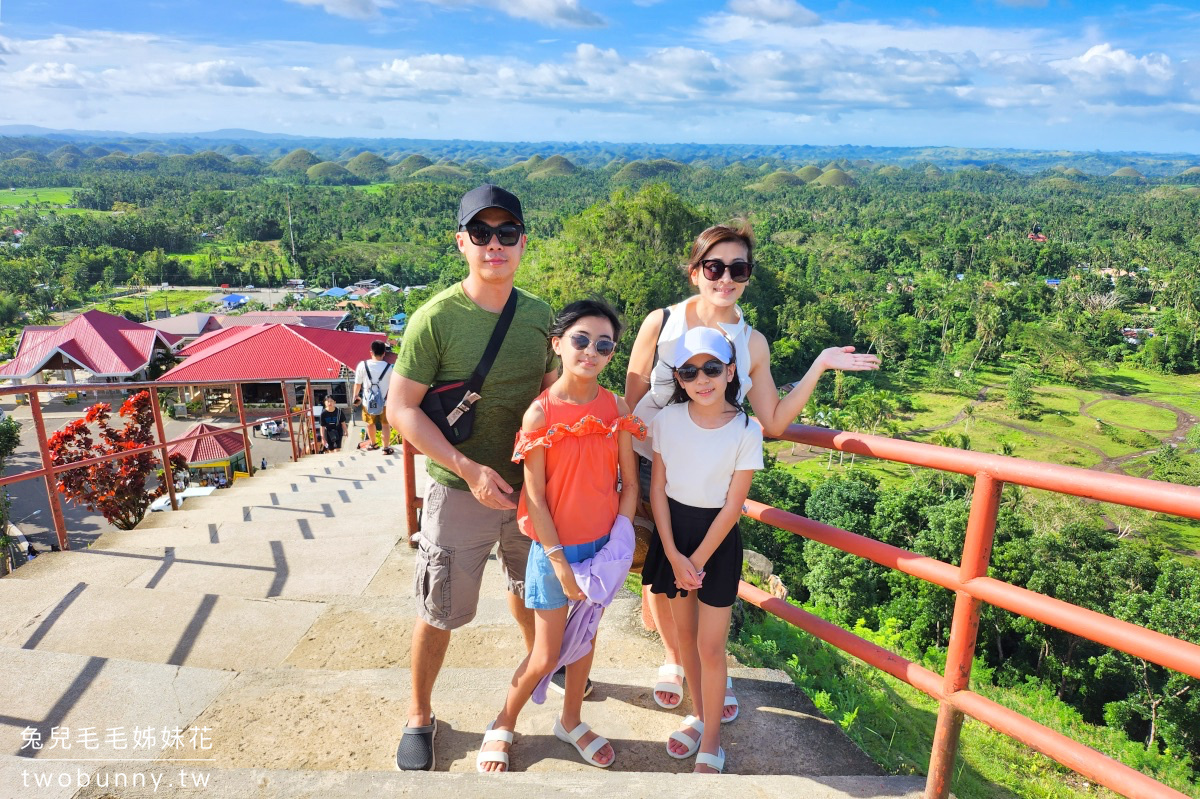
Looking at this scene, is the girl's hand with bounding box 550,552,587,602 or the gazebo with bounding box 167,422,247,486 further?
the gazebo with bounding box 167,422,247,486

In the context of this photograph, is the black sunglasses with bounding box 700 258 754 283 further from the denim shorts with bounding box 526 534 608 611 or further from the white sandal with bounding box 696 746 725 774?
the white sandal with bounding box 696 746 725 774

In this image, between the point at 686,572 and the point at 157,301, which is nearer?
the point at 686,572

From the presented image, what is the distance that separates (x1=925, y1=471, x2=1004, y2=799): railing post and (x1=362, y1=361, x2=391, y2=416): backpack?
19.8 feet

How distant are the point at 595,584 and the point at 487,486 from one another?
1.35ft

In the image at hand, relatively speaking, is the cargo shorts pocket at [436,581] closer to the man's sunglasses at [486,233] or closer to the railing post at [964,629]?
the man's sunglasses at [486,233]

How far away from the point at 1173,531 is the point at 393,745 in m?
30.4

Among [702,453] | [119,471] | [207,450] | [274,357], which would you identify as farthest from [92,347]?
[702,453]

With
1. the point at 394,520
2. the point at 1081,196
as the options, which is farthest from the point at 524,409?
the point at 1081,196

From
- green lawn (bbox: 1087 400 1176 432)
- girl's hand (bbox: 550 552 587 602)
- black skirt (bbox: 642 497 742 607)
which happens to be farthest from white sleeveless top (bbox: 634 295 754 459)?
green lawn (bbox: 1087 400 1176 432)

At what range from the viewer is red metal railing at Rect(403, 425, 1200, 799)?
1397 millimetres

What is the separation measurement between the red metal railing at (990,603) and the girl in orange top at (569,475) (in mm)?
550

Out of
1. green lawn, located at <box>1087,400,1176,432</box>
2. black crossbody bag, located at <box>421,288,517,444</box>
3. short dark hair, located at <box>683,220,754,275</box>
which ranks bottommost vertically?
green lawn, located at <box>1087,400,1176,432</box>

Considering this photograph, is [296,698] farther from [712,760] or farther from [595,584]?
[712,760]

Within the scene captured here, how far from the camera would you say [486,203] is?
6.72ft
